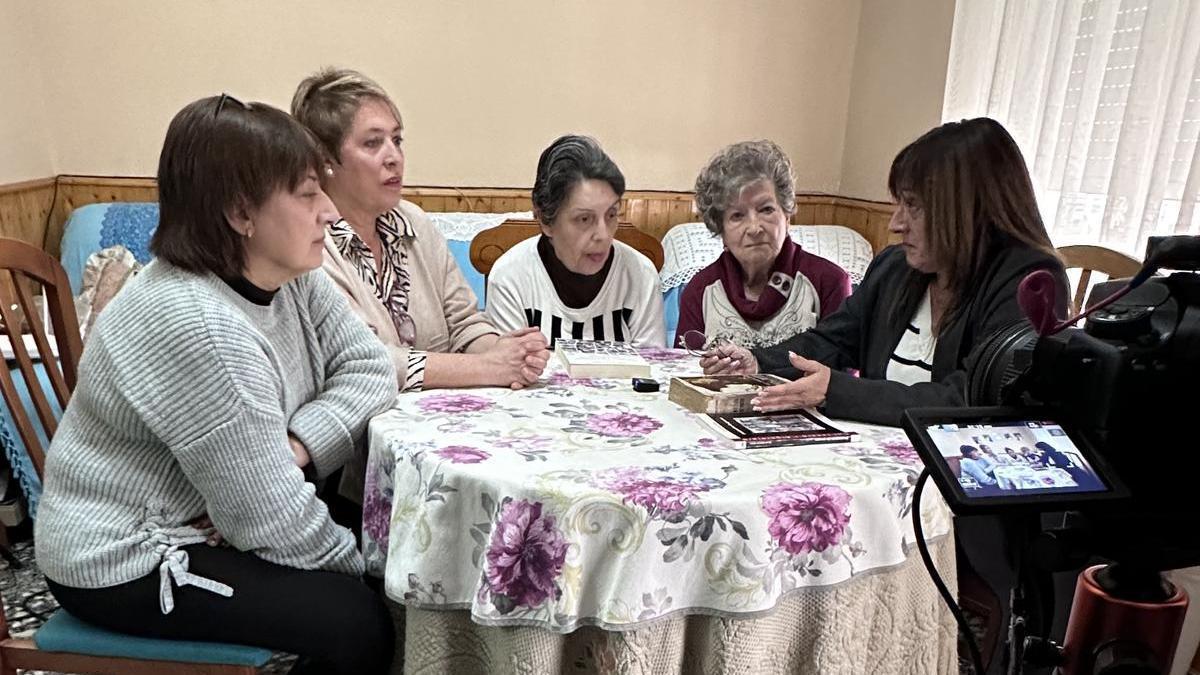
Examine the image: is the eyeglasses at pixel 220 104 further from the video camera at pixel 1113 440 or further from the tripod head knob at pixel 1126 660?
the tripod head knob at pixel 1126 660

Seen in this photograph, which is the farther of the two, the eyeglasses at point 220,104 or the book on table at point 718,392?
the book on table at point 718,392

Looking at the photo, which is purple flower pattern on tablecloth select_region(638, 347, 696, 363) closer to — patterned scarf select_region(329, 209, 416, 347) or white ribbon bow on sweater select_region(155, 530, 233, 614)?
patterned scarf select_region(329, 209, 416, 347)

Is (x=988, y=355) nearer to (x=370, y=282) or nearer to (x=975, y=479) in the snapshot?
(x=975, y=479)

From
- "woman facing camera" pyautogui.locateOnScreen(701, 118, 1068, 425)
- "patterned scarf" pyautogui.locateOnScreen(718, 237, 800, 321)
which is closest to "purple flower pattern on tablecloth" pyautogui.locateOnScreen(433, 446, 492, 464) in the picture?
"woman facing camera" pyautogui.locateOnScreen(701, 118, 1068, 425)

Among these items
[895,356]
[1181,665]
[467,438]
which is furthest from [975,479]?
[1181,665]

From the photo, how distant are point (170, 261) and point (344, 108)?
63 cm

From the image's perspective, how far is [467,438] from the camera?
1.09 meters

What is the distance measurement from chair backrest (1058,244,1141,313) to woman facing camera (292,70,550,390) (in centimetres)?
133

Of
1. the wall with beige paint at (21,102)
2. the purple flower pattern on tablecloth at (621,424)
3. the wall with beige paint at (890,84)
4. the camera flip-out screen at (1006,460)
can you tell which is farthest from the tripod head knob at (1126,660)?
the wall with beige paint at (21,102)

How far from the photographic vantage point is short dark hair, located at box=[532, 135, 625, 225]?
73.3 inches

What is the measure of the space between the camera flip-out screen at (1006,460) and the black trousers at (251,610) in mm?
853

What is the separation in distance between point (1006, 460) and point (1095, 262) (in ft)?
5.47

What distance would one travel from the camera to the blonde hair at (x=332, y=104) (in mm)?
1597

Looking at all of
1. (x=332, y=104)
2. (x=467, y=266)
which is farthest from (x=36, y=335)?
(x=467, y=266)
